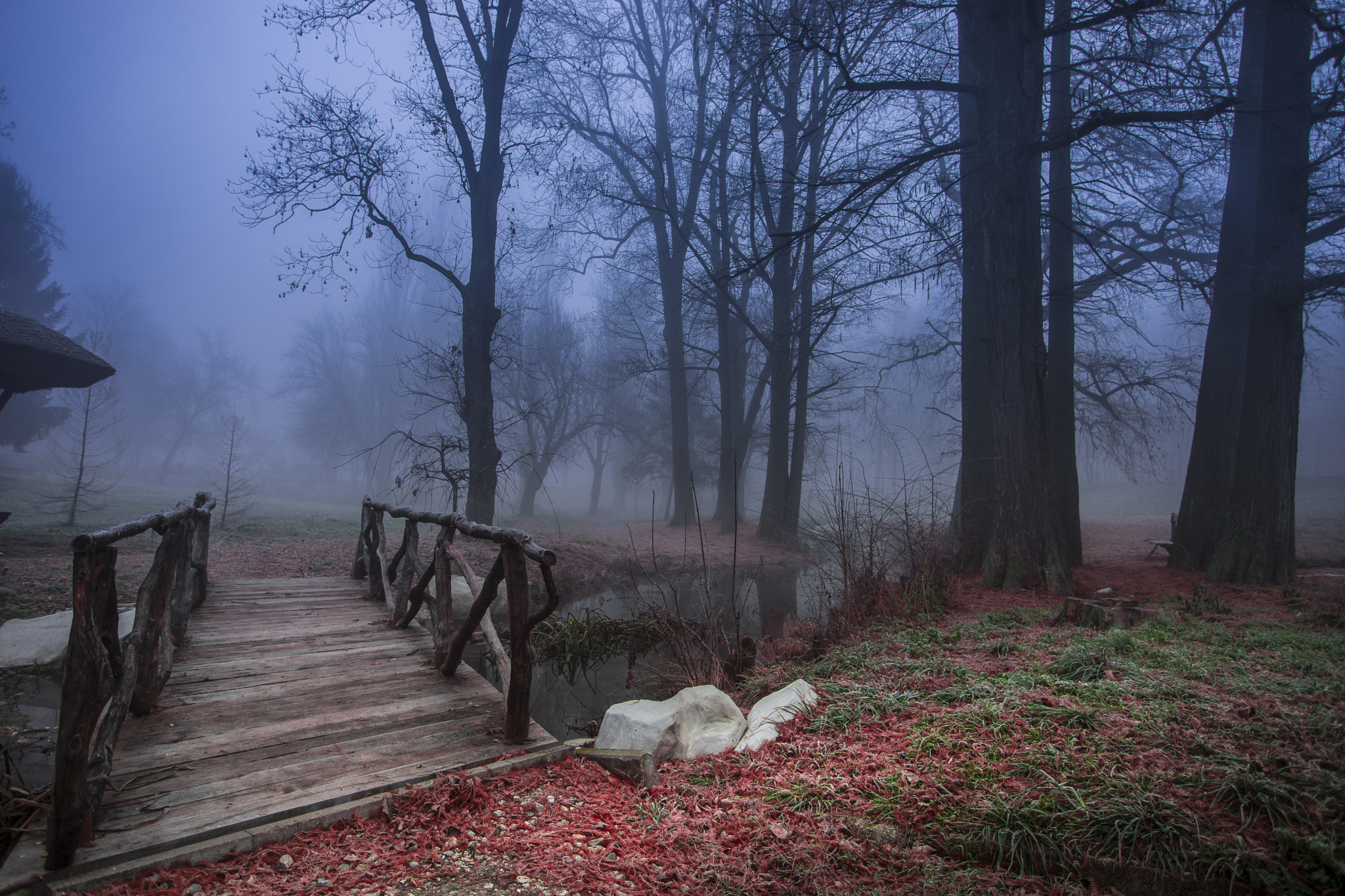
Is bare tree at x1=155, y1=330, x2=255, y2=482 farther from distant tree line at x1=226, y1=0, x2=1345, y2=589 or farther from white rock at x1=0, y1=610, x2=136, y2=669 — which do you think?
white rock at x1=0, y1=610, x2=136, y2=669

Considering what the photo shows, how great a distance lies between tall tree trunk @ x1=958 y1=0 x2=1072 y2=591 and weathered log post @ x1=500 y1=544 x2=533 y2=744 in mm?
→ 5383

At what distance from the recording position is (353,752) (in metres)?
3.34

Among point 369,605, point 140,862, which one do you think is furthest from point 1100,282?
point 140,862

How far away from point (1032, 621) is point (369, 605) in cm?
632

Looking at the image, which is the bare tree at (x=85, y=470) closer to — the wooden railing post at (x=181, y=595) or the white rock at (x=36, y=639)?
the white rock at (x=36, y=639)

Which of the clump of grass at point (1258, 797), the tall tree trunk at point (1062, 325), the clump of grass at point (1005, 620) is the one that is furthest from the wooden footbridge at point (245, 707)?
the tall tree trunk at point (1062, 325)

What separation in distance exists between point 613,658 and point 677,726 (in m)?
3.56

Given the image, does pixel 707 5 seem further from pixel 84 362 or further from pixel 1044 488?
pixel 84 362

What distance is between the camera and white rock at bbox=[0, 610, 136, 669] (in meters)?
5.35

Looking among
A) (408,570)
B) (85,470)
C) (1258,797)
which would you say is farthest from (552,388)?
(1258,797)

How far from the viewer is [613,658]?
7.10 metres

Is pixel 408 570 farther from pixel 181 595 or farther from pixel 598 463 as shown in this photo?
pixel 598 463

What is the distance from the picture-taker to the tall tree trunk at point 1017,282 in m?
6.80

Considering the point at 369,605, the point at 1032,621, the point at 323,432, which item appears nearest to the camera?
the point at 1032,621
